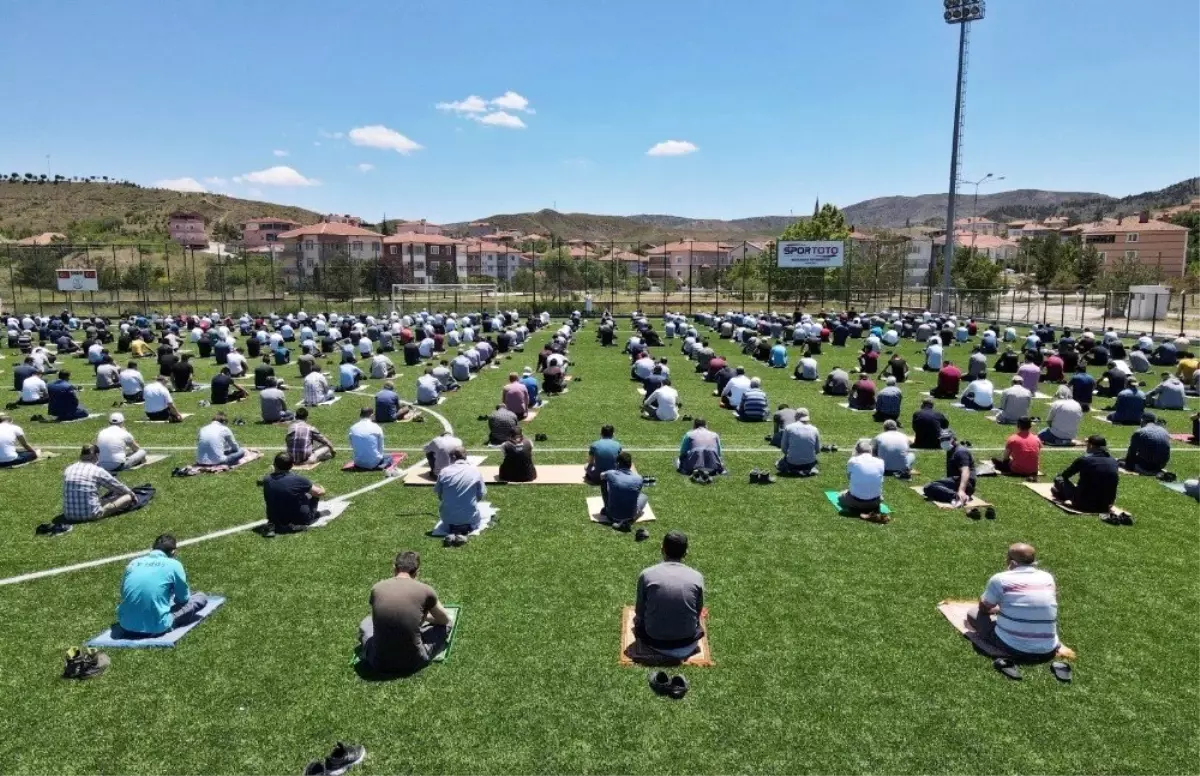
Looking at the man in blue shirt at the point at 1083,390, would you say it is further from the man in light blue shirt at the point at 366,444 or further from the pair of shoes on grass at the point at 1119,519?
the man in light blue shirt at the point at 366,444

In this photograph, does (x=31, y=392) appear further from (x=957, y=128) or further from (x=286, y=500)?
(x=957, y=128)

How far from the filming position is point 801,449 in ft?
42.4

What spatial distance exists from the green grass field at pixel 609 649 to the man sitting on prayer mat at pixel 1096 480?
1.14 feet

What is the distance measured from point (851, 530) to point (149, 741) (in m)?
8.63

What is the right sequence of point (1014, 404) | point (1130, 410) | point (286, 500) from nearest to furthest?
point (286, 500) < point (1014, 404) < point (1130, 410)

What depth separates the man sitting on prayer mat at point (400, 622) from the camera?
6.57 m

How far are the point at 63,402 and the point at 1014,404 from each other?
23.1 m

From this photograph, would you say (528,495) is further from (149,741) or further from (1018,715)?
(1018,715)

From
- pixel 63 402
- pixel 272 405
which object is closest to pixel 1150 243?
pixel 272 405

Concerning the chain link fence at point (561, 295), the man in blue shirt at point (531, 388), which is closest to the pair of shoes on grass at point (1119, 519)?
the man in blue shirt at point (531, 388)

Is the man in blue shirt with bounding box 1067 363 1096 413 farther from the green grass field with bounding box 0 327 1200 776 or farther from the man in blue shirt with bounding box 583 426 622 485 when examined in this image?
the man in blue shirt with bounding box 583 426 622 485

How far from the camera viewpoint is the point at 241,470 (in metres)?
13.6

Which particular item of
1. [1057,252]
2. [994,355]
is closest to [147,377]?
[994,355]

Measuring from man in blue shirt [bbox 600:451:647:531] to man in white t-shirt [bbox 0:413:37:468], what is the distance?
11.6 meters
